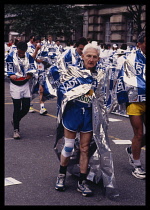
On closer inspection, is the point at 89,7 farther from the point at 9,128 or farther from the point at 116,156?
the point at 116,156

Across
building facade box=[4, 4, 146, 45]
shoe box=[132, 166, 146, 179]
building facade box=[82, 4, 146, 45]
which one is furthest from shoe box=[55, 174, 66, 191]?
building facade box=[4, 4, 146, 45]

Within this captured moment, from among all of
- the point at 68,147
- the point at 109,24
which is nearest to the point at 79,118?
the point at 68,147

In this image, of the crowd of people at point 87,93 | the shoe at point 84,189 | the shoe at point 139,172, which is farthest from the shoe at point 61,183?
the shoe at point 139,172

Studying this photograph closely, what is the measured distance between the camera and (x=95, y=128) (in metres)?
4.97

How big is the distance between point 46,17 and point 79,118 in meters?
20.6

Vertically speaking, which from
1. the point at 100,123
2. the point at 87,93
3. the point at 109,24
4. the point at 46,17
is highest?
the point at 46,17

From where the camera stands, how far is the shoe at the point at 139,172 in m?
5.69

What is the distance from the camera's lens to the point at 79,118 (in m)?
5.00

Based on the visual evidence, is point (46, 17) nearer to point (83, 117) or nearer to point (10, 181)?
point (10, 181)

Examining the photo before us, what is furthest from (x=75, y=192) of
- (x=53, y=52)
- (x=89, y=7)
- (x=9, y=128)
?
(x=89, y=7)

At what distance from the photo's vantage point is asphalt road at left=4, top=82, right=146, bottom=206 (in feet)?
15.5

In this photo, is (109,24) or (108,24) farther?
(108,24)

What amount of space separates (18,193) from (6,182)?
0.45 meters

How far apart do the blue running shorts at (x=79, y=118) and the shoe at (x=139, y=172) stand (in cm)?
114
